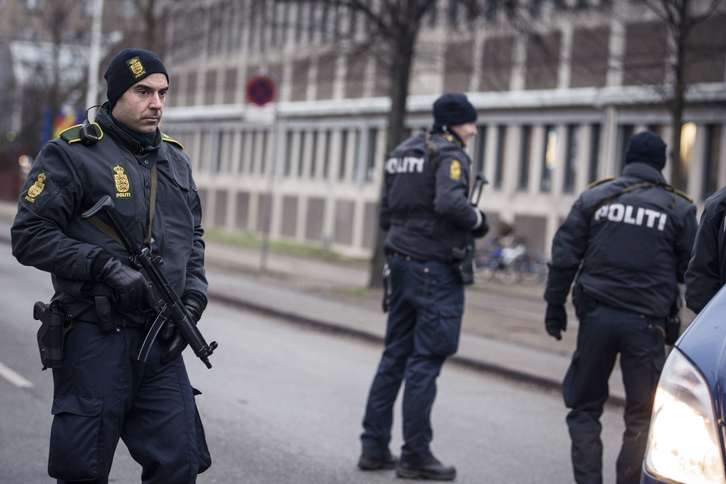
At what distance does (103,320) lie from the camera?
4410 millimetres

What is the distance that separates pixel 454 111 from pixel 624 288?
4.55 feet

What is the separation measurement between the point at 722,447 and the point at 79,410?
6.64ft

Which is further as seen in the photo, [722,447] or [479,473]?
[479,473]

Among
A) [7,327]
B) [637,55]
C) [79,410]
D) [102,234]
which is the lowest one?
[7,327]

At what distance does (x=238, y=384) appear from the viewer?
400 inches

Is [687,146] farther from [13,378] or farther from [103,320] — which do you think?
[103,320]

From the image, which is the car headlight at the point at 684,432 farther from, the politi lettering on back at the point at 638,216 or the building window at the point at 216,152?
the building window at the point at 216,152

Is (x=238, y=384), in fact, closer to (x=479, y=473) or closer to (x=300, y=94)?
(x=479, y=473)

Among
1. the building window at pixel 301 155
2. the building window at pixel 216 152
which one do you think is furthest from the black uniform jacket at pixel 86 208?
the building window at pixel 216 152

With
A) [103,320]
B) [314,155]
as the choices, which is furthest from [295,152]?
[103,320]

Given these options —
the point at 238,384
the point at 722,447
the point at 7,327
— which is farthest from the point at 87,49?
the point at 722,447

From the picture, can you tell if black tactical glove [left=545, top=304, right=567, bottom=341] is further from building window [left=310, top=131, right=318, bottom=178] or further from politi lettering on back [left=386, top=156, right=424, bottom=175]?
building window [left=310, top=131, right=318, bottom=178]

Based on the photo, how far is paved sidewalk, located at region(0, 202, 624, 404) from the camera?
1249 centimetres

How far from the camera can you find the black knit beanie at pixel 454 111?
7301 millimetres
